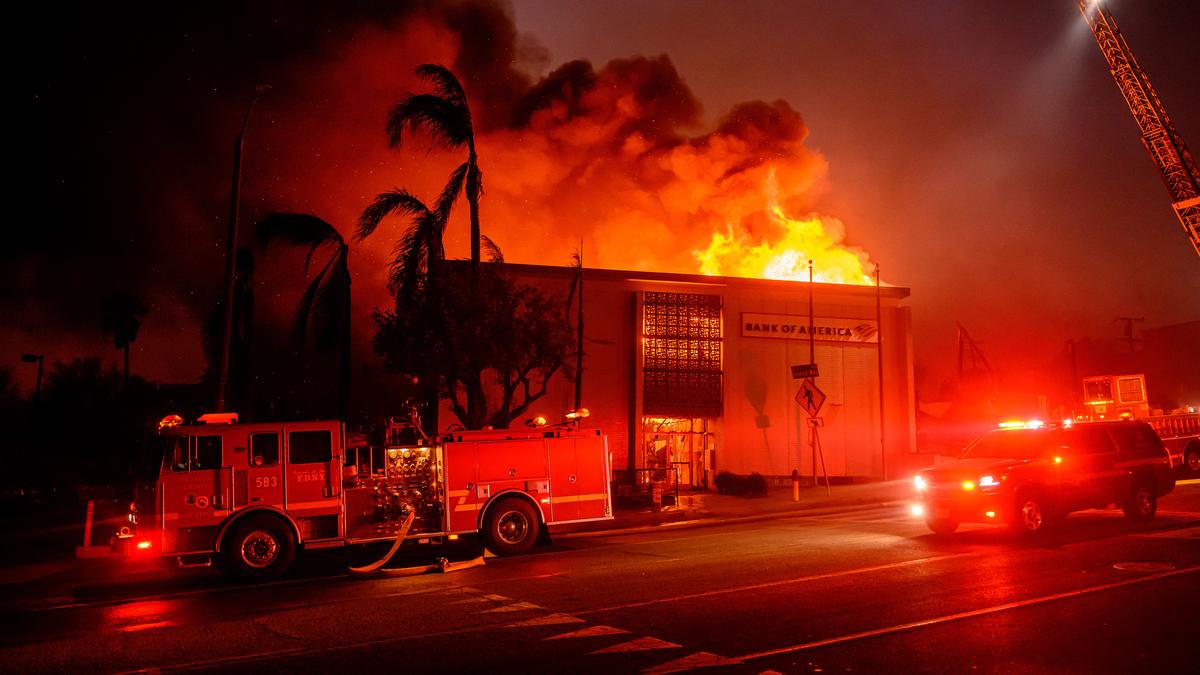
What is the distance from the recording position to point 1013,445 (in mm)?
14008

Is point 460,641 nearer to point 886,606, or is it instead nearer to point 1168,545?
point 886,606

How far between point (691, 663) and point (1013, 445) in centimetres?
951

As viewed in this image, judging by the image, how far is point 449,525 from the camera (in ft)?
45.5

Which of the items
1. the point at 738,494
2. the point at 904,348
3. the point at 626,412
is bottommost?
the point at 738,494

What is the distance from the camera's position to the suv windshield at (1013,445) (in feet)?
45.0

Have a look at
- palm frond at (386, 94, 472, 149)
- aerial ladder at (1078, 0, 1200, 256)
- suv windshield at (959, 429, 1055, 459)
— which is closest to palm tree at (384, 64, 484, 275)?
palm frond at (386, 94, 472, 149)

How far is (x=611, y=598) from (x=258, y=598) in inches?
182

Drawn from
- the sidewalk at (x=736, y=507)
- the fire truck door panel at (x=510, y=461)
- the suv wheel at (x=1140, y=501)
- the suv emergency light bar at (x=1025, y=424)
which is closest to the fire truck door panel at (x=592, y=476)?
the fire truck door panel at (x=510, y=461)

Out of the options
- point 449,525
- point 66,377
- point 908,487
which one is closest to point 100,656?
point 449,525

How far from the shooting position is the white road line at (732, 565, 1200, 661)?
705 cm

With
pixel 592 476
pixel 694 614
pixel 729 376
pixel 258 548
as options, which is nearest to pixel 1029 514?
pixel 592 476

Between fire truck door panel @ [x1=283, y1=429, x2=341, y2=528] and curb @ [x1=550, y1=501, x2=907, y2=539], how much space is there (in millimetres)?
5307

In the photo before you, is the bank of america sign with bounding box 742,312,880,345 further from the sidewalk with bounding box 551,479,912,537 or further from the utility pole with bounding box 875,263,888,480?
the sidewalk with bounding box 551,479,912,537

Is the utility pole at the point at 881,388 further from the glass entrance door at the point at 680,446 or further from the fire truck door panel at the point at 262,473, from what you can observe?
the fire truck door panel at the point at 262,473
